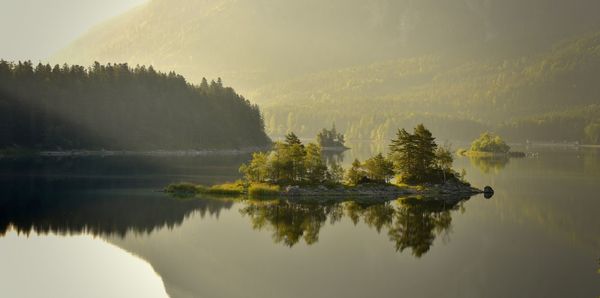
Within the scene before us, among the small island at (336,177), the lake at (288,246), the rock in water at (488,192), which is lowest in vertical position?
the lake at (288,246)

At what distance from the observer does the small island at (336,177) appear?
391 feet

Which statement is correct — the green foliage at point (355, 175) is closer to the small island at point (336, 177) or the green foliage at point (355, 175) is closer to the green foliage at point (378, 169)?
the small island at point (336, 177)

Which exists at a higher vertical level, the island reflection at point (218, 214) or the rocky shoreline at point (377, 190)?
the rocky shoreline at point (377, 190)

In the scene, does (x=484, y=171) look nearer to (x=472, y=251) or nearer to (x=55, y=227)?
(x=472, y=251)

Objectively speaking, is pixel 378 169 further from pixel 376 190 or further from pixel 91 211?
pixel 91 211

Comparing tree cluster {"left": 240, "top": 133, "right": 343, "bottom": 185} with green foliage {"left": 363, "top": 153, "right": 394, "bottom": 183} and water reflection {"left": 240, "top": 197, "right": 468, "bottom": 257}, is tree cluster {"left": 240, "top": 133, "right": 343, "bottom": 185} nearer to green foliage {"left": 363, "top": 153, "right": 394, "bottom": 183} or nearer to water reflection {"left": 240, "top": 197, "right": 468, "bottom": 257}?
green foliage {"left": 363, "top": 153, "right": 394, "bottom": 183}

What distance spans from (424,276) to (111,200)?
190ft

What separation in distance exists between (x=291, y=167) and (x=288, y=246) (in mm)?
43305

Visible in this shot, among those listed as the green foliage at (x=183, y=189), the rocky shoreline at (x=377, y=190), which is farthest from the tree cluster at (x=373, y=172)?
the green foliage at (x=183, y=189)

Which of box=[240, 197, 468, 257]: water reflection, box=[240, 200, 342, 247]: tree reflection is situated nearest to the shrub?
box=[240, 197, 468, 257]: water reflection

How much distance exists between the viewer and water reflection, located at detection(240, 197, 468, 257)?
3270 inches

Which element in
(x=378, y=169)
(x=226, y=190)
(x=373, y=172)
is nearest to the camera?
(x=226, y=190)

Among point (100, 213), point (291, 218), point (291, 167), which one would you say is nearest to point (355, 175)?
point (291, 167)

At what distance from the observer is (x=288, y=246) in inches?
3118
